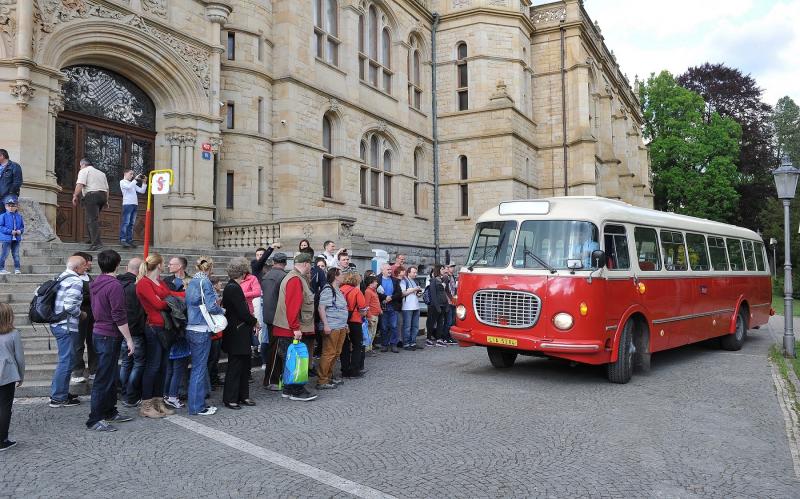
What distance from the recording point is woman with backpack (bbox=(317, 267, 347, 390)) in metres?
8.59

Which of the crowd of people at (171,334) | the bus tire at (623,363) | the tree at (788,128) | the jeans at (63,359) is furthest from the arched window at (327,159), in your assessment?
the tree at (788,128)

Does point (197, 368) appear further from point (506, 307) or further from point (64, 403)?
point (506, 307)

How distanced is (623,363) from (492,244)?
8.80 ft

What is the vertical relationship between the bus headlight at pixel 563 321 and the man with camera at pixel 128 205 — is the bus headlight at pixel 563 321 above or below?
below

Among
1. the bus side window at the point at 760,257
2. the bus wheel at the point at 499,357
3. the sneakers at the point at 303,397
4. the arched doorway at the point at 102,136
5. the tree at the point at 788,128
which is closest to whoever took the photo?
the sneakers at the point at 303,397

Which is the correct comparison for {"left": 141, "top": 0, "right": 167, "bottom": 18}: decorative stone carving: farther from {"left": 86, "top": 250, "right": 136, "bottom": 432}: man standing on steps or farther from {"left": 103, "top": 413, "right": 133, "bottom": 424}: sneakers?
{"left": 103, "top": 413, "right": 133, "bottom": 424}: sneakers

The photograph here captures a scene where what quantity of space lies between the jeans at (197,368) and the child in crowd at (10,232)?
5004mm

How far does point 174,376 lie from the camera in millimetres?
7336

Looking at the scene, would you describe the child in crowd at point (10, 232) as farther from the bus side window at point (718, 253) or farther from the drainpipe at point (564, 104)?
the drainpipe at point (564, 104)

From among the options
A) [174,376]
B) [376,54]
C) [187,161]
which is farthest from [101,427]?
[376,54]

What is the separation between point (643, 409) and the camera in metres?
7.50

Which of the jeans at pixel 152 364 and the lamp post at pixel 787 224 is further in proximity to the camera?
the lamp post at pixel 787 224

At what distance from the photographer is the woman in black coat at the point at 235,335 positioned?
7352 mm

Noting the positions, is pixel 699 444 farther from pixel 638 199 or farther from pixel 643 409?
pixel 638 199
